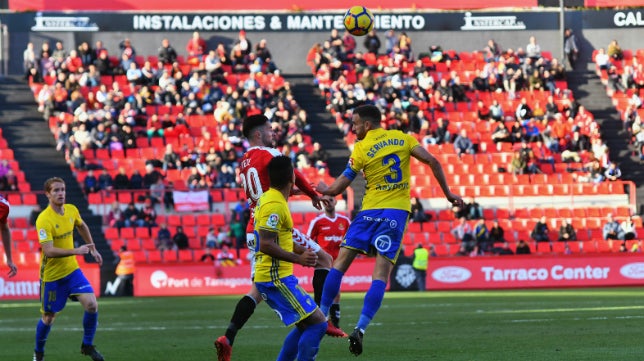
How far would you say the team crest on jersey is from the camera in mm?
9391

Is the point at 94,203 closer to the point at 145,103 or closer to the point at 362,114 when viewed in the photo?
the point at 145,103

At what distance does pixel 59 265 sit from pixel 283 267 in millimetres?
4646

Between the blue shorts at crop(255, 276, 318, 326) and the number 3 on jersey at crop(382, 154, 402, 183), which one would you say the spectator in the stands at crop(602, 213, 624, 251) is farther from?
the blue shorts at crop(255, 276, 318, 326)

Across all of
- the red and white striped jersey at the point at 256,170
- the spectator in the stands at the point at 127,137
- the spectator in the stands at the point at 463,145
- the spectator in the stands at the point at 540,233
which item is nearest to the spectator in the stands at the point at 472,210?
the spectator in the stands at the point at 540,233

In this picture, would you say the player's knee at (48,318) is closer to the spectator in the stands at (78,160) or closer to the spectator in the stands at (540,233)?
the spectator in the stands at (78,160)

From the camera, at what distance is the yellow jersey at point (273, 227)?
9406mm

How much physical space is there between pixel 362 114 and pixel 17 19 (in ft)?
107

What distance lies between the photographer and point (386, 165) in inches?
485

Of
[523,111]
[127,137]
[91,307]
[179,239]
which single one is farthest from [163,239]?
[91,307]

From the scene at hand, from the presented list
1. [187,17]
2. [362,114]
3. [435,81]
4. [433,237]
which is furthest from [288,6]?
[362,114]

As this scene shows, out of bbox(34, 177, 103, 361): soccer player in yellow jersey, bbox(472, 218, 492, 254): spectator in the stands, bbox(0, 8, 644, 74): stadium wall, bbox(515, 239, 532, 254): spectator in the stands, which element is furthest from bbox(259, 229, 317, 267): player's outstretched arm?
bbox(0, 8, 644, 74): stadium wall

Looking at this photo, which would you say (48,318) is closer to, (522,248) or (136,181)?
(136,181)

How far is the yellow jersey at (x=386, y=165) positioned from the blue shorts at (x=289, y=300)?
2.85 metres

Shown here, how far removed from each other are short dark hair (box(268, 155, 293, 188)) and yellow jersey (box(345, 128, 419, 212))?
2.81 m
